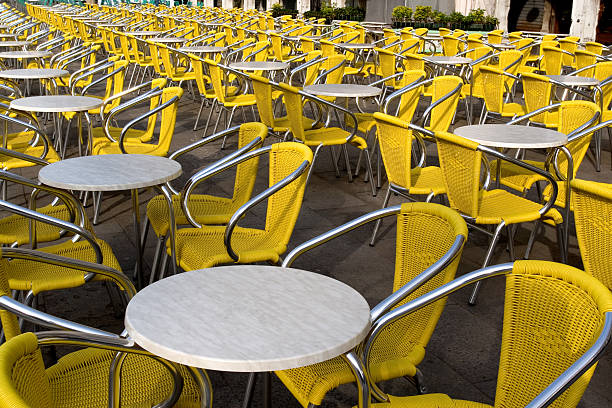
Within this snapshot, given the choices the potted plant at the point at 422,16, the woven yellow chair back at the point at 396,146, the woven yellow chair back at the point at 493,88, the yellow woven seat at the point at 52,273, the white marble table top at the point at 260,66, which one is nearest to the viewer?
the yellow woven seat at the point at 52,273

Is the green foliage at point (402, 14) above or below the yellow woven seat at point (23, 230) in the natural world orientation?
above

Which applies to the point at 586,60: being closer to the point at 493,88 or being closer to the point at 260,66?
the point at 493,88

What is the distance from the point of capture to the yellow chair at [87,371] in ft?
5.02

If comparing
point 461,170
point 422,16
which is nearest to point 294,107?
point 461,170

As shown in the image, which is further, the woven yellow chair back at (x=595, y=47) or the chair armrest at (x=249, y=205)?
the woven yellow chair back at (x=595, y=47)

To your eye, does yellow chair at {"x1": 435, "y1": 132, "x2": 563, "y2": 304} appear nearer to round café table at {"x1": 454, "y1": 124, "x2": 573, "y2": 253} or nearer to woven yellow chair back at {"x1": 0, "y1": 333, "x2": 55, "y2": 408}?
round café table at {"x1": 454, "y1": 124, "x2": 573, "y2": 253}

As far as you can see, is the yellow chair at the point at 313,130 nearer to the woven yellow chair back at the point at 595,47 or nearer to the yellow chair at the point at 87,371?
the yellow chair at the point at 87,371

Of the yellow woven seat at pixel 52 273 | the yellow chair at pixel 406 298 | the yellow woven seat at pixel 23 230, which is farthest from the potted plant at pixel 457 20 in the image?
the yellow chair at pixel 406 298

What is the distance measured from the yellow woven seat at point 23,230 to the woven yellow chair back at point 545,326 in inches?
82.2

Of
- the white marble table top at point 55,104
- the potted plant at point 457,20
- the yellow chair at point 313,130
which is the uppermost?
the potted plant at point 457,20

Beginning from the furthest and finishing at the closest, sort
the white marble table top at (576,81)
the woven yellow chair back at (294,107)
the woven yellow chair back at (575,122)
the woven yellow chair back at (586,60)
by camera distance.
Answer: the woven yellow chair back at (586,60) → the white marble table top at (576,81) → the woven yellow chair back at (294,107) → the woven yellow chair back at (575,122)

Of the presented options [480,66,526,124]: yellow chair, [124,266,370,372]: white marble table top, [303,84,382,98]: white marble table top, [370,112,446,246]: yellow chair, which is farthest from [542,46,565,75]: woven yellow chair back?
[124,266,370,372]: white marble table top

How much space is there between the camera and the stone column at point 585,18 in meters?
16.4

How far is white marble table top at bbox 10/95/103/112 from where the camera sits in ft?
14.7
